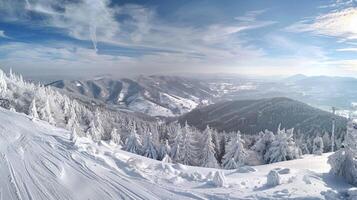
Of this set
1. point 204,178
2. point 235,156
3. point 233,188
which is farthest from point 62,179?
point 235,156

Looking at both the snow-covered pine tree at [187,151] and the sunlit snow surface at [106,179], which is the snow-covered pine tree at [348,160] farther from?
the snow-covered pine tree at [187,151]

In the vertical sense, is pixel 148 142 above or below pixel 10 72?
below

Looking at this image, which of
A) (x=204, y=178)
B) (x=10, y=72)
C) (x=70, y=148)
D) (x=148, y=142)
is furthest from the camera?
(x=10, y=72)

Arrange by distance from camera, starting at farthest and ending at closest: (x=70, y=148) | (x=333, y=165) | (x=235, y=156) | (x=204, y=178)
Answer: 1. (x=235, y=156)
2. (x=333, y=165)
3. (x=70, y=148)
4. (x=204, y=178)

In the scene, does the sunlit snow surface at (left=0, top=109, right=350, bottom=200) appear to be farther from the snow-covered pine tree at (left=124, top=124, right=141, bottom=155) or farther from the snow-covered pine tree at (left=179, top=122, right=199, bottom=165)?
the snow-covered pine tree at (left=124, top=124, right=141, bottom=155)

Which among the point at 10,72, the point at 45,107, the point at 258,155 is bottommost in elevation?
the point at 258,155

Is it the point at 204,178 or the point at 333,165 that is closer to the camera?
the point at 204,178

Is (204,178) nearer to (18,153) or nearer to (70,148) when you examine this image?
(70,148)

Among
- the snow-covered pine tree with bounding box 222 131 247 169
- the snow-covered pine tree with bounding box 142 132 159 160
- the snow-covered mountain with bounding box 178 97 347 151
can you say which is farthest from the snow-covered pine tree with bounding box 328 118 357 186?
the snow-covered mountain with bounding box 178 97 347 151
